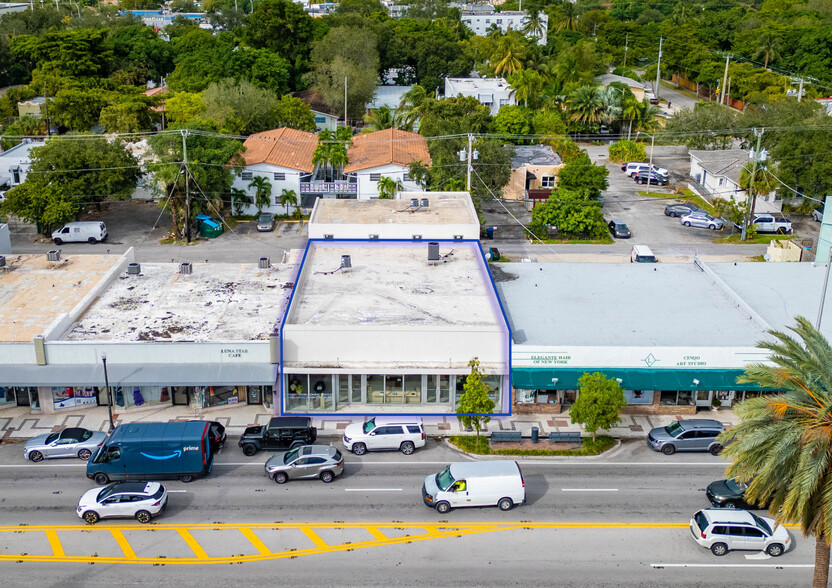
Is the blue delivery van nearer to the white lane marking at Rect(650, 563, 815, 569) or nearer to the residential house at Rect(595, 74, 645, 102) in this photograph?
the white lane marking at Rect(650, 563, 815, 569)

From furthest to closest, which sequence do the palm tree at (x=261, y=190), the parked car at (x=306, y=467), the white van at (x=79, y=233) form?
the palm tree at (x=261, y=190)
the white van at (x=79, y=233)
the parked car at (x=306, y=467)

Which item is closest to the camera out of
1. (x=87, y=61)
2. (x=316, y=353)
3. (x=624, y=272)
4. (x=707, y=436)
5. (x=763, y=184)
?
(x=707, y=436)

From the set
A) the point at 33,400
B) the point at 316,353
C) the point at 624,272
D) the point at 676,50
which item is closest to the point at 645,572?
the point at 316,353

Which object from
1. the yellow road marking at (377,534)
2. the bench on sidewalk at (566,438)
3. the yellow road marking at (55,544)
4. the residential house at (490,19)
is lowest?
the yellow road marking at (55,544)

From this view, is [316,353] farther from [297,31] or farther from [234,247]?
[297,31]

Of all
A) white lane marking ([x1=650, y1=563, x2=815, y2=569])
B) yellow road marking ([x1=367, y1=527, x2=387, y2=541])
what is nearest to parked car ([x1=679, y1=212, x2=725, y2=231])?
white lane marking ([x1=650, y1=563, x2=815, y2=569])

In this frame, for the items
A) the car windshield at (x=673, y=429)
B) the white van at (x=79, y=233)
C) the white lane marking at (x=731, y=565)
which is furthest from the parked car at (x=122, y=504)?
the white van at (x=79, y=233)

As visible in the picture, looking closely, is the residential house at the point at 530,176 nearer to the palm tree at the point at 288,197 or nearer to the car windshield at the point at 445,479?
the palm tree at the point at 288,197
